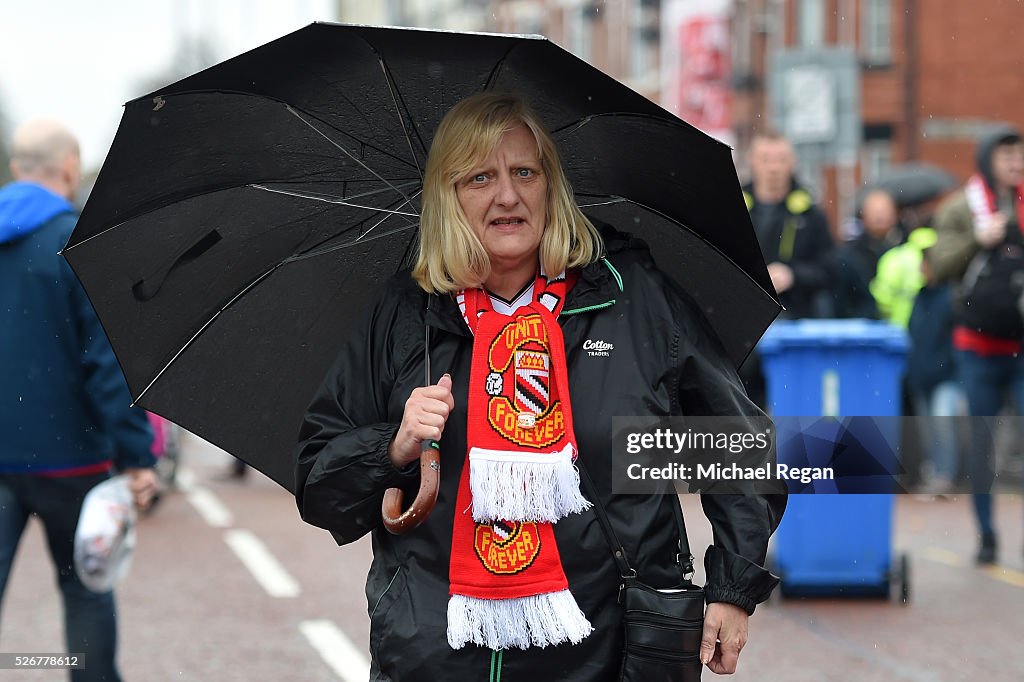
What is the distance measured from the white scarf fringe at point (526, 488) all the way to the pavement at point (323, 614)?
12.4 ft

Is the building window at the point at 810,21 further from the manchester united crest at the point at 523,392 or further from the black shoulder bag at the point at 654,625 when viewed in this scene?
the black shoulder bag at the point at 654,625

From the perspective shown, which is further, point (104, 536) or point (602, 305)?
point (104, 536)

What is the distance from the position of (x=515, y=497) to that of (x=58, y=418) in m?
2.92

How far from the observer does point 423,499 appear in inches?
130

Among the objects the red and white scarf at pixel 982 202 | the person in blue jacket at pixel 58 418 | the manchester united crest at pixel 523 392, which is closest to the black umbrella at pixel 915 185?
the red and white scarf at pixel 982 202

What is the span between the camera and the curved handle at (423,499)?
10.8 feet

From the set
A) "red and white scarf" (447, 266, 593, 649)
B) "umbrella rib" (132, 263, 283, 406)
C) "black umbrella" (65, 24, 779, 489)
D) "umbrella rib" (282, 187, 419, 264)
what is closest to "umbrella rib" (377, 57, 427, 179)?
"black umbrella" (65, 24, 779, 489)

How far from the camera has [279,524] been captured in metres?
11.7

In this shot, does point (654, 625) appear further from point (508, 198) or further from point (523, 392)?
point (508, 198)

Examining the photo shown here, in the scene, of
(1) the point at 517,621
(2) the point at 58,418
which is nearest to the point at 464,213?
(1) the point at 517,621

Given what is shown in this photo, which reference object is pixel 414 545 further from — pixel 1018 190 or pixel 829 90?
pixel 829 90

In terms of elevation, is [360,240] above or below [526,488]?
above

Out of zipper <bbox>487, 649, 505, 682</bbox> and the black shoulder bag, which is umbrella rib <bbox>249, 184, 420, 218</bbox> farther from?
zipper <bbox>487, 649, 505, 682</bbox>

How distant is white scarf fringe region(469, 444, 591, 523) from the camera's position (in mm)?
3350
